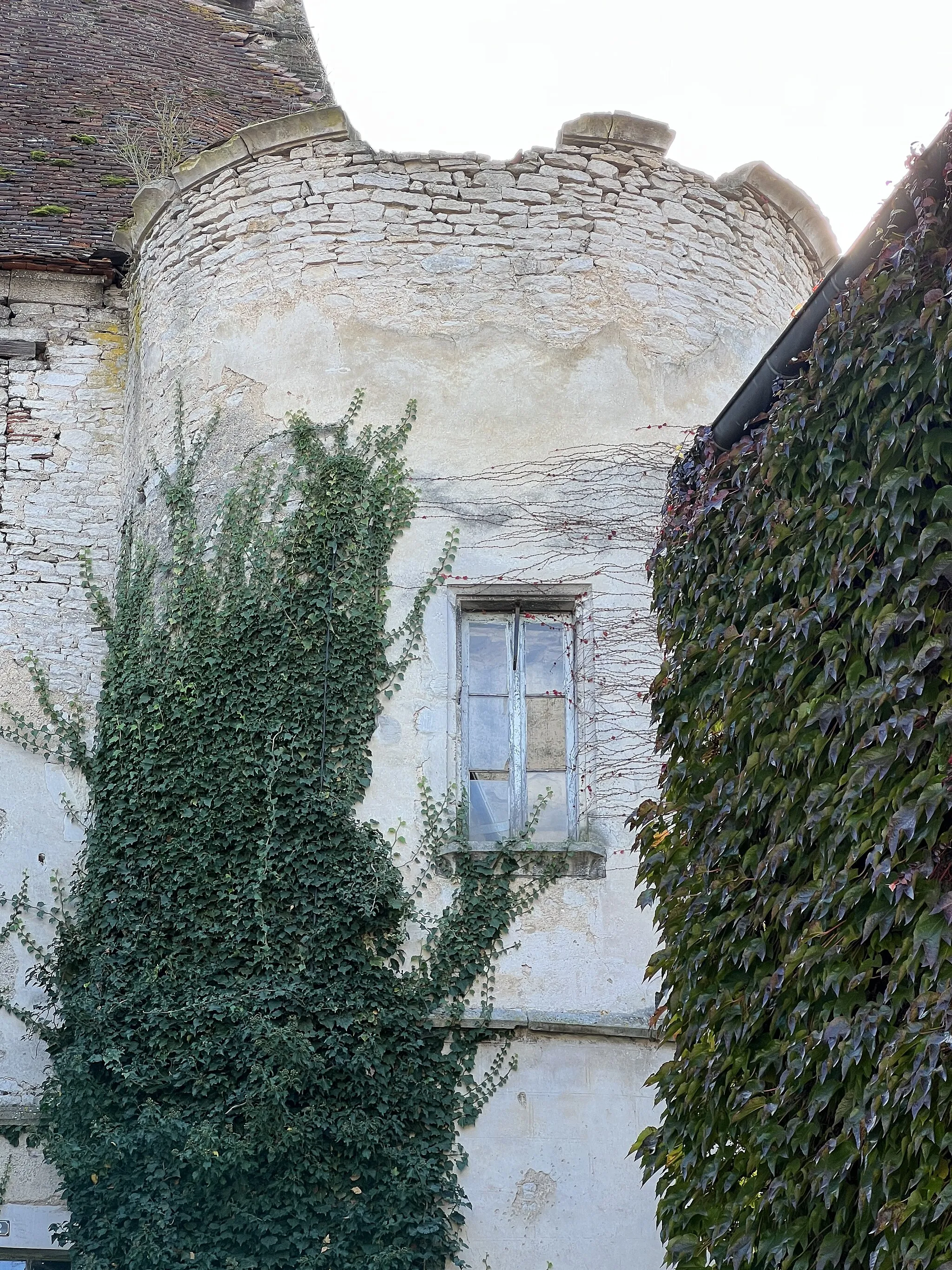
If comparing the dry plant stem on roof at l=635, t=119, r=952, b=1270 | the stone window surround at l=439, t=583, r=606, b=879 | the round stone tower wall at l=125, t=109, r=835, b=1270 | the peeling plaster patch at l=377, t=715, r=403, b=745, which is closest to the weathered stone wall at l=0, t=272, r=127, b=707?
the round stone tower wall at l=125, t=109, r=835, b=1270

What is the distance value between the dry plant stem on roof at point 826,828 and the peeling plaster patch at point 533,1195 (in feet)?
8.84

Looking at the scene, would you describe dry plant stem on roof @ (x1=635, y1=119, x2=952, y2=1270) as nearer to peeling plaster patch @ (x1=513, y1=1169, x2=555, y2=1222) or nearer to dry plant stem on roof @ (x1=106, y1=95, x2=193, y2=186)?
peeling plaster patch @ (x1=513, y1=1169, x2=555, y2=1222)

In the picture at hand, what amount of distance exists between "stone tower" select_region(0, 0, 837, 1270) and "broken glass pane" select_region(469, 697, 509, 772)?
0.02 m

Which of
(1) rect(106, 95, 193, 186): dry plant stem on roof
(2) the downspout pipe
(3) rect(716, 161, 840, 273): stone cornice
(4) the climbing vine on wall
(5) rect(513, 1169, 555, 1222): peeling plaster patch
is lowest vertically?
(5) rect(513, 1169, 555, 1222): peeling plaster patch

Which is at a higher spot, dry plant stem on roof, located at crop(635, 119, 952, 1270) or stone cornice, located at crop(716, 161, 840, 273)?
stone cornice, located at crop(716, 161, 840, 273)

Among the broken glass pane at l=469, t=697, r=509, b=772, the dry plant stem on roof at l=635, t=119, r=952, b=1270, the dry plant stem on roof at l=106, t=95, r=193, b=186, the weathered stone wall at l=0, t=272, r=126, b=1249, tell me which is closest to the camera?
the dry plant stem on roof at l=635, t=119, r=952, b=1270

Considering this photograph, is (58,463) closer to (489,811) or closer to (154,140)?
(154,140)

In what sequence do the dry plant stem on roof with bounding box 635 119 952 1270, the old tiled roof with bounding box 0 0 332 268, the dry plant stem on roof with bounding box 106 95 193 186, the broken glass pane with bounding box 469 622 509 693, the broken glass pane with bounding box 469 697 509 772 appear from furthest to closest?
the old tiled roof with bounding box 0 0 332 268 → the dry plant stem on roof with bounding box 106 95 193 186 → the broken glass pane with bounding box 469 622 509 693 → the broken glass pane with bounding box 469 697 509 772 → the dry plant stem on roof with bounding box 635 119 952 1270

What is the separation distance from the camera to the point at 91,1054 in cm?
771

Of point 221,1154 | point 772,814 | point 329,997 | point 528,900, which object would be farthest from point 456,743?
point 772,814

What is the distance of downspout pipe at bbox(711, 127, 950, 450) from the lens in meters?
4.20

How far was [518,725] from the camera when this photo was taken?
8.41m

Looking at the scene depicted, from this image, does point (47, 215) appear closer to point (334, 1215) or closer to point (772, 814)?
point (334, 1215)

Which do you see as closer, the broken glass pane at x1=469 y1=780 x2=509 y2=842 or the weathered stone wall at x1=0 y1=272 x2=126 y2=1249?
the broken glass pane at x1=469 y1=780 x2=509 y2=842
